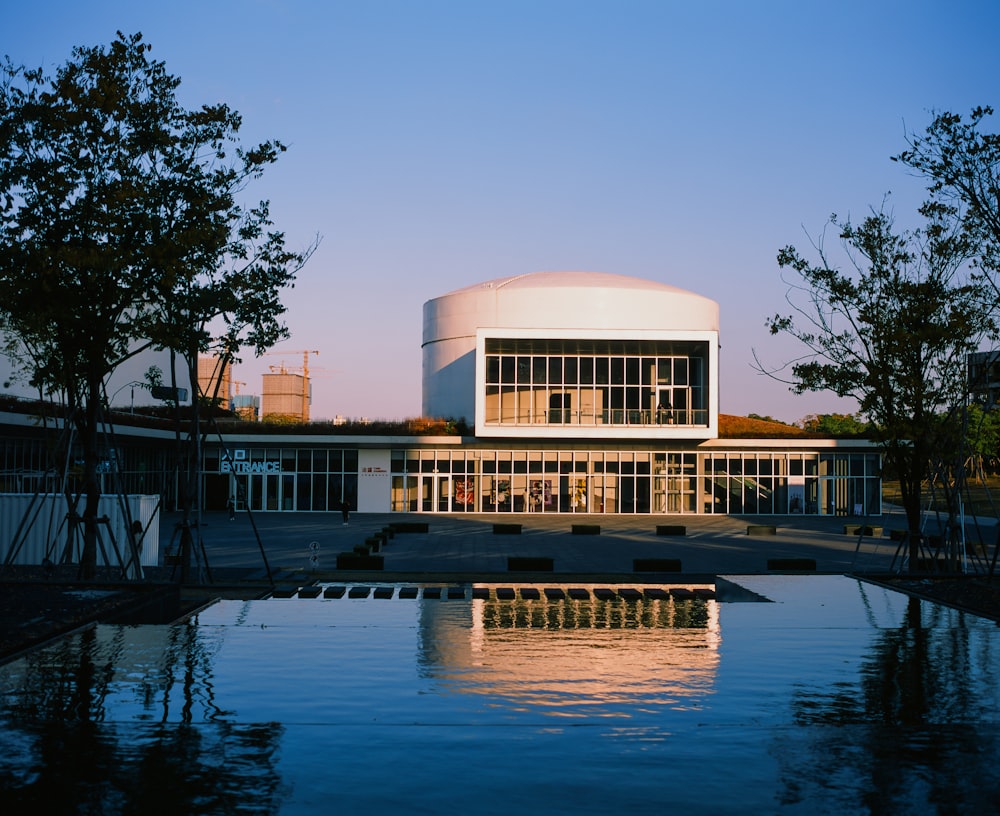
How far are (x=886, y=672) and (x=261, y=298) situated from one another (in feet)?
47.1

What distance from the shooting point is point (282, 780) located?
7.28 m

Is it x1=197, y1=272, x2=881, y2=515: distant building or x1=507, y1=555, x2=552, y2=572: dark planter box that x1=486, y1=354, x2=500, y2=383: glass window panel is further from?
x1=507, y1=555, x2=552, y2=572: dark planter box

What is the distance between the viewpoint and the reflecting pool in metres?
7.03

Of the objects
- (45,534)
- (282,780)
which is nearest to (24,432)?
(45,534)

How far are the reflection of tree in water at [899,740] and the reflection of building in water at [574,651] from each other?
1.38 metres

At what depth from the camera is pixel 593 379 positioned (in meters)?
65.4

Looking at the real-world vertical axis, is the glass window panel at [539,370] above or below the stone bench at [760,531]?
above

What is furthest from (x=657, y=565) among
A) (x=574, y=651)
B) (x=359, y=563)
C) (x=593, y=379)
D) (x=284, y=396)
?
(x=284, y=396)

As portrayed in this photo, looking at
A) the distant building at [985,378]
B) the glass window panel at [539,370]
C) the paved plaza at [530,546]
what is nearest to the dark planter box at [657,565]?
the paved plaza at [530,546]

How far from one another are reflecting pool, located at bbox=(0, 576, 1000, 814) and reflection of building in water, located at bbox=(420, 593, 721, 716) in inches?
2.1

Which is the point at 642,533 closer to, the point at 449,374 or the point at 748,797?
the point at 449,374

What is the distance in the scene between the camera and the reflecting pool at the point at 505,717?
7.03 m

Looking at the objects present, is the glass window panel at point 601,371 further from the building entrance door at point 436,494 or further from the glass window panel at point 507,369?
the building entrance door at point 436,494

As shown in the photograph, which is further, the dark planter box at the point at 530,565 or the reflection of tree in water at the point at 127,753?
the dark planter box at the point at 530,565
